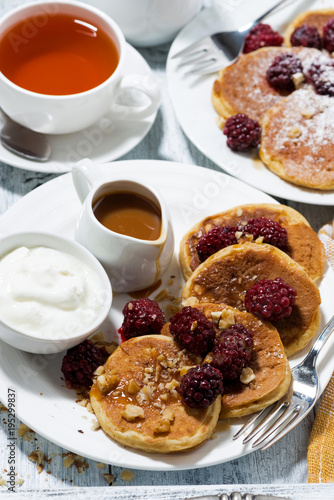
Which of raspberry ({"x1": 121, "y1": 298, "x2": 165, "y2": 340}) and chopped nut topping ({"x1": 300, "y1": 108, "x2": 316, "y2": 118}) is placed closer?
raspberry ({"x1": 121, "y1": 298, "x2": 165, "y2": 340})

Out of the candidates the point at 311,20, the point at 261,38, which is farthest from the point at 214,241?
the point at 311,20

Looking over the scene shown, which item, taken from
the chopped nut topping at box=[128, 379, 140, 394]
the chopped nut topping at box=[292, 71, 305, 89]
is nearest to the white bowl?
the chopped nut topping at box=[128, 379, 140, 394]

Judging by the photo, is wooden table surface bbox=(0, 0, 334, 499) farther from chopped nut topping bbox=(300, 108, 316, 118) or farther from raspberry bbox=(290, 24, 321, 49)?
raspberry bbox=(290, 24, 321, 49)

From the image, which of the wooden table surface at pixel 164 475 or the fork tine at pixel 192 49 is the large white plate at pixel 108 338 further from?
the fork tine at pixel 192 49

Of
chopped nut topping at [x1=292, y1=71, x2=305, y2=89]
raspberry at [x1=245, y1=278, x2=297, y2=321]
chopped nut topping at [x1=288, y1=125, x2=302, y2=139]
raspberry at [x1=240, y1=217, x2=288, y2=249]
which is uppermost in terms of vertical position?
chopped nut topping at [x1=292, y1=71, x2=305, y2=89]

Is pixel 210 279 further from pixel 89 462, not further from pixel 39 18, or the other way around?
pixel 39 18

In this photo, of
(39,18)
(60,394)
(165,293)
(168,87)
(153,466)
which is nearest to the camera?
(153,466)

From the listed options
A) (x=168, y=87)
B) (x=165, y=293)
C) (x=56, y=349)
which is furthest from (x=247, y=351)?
(x=168, y=87)
